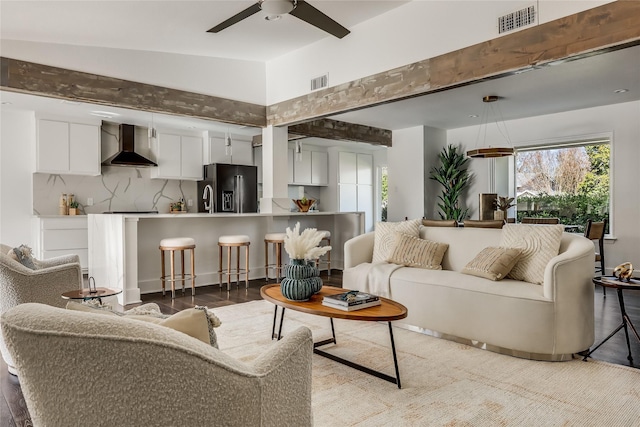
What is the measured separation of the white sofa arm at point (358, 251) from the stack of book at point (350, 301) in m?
1.63

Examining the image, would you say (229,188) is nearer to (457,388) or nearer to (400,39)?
(400,39)

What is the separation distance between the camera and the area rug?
2086 millimetres

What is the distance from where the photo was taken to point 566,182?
7.38 m

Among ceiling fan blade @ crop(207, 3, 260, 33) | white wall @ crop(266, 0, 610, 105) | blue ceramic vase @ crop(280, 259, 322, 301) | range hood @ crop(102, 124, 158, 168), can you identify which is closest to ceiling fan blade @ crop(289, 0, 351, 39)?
ceiling fan blade @ crop(207, 3, 260, 33)

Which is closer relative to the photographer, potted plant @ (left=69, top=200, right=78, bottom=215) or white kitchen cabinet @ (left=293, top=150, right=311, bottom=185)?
potted plant @ (left=69, top=200, right=78, bottom=215)

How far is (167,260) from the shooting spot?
17.6ft

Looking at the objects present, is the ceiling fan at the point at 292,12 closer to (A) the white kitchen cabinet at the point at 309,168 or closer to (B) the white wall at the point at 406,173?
(B) the white wall at the point at 406,173

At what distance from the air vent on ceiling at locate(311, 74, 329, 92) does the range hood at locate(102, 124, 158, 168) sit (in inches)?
131

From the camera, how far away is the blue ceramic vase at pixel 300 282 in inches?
106

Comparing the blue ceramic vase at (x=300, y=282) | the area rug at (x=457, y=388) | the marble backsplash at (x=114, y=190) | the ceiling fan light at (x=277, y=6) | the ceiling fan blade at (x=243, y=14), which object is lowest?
the area rug at (x=457, y=388)

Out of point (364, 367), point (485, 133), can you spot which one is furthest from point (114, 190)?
point (485, 133)

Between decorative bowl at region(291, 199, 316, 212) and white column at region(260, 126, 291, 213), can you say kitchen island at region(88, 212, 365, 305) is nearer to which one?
decorative bowl at region(291, 199, 316, 212)

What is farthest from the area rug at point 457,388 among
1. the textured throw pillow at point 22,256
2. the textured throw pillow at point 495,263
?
the textured throw pillow at point 22,256

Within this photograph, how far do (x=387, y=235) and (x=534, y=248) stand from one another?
141 cm
